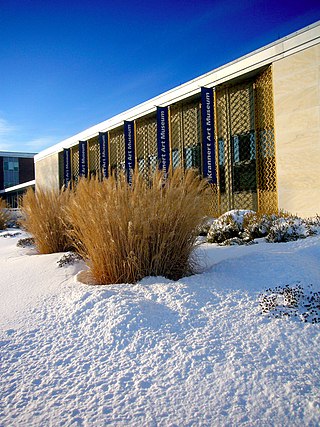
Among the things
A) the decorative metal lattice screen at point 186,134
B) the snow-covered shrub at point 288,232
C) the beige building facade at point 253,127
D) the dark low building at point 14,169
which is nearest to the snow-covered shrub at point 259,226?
the snow-covered shrub at point 288,232

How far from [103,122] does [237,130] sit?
901 centimetres

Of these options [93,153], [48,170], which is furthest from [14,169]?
[93,153]

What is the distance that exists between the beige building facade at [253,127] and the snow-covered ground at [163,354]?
381 cm

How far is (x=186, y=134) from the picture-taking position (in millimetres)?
15211

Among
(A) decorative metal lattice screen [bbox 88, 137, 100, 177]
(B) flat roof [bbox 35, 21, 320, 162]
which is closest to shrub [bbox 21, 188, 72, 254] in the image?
(B) flat roof [bbox 35, 21, 320, 162]

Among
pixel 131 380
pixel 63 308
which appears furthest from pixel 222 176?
pixel 131 380

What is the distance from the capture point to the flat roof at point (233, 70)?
10.1 metres

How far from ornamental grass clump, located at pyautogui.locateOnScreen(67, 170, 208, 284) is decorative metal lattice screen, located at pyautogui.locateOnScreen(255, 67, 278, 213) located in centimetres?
791

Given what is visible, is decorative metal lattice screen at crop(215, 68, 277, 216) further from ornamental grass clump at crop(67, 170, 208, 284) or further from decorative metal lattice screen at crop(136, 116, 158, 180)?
ornamental grass clump at crop(67, 170, 208, 284)

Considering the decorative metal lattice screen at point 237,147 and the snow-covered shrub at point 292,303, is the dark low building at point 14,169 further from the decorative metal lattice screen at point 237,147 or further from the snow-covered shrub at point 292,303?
the snow-covered shrub at point 292,303

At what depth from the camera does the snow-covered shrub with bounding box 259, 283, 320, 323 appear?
280 centimetres

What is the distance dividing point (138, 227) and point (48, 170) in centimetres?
2397

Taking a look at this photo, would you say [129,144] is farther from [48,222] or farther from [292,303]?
[292,303]

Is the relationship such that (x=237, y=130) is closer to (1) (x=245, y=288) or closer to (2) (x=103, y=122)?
(2) (x=103, y=122)
